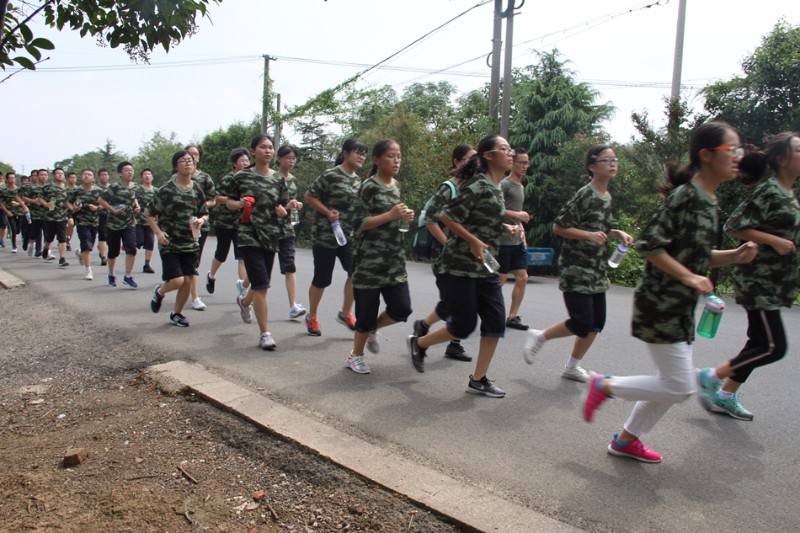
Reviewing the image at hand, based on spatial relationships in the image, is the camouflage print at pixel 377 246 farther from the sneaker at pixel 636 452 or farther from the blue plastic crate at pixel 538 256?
the blue plastic crate at pixel 538 256

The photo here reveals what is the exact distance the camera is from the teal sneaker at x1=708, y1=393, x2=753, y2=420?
4172mm

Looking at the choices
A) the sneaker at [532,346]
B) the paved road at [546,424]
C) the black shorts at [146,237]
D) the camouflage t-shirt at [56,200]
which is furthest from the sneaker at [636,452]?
the camouflage t-shirt at [56,200]

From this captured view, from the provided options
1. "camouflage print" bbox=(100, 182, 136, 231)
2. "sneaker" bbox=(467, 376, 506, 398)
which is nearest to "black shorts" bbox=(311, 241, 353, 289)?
"sneaker" bbox=(467, 376, 506, 398)

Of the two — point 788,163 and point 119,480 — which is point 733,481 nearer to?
point 788,163

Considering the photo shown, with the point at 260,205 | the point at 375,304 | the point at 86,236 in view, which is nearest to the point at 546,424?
the point at 375,304

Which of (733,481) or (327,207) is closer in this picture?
(733,481)

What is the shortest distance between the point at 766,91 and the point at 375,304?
11.3 meters

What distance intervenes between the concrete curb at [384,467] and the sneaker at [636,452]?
92 cm

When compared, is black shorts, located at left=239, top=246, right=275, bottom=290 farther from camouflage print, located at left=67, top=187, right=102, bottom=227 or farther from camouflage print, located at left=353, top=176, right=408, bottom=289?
camouflage print, located at left=67, top=187, right=102, bottom=227

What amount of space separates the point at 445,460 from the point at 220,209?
5.62 m

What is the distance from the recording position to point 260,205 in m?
6.07

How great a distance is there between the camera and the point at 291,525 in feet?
9.12

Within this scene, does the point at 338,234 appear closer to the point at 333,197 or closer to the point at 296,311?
the point at 333,197

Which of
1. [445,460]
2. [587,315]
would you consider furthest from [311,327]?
[445,460]
